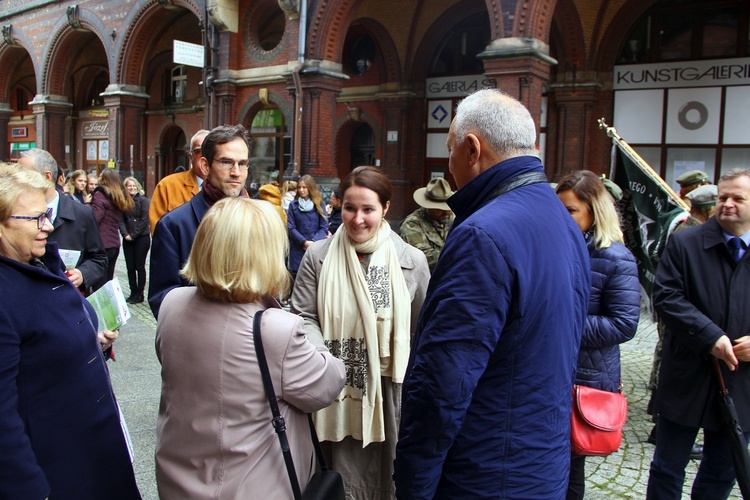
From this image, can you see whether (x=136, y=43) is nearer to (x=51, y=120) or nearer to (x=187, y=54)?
(x=187, y=54)

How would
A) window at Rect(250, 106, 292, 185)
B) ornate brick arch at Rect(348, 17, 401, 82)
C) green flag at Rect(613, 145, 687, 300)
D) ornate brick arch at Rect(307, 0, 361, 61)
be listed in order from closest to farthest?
green flag at Rect(613, 145, 687, 300), ornate brick arch at Rect(307, 0, 361, 61), ornate brick arch at Rect(348, 17, 401, 82), window at Rect(250, 106, 292, 185)

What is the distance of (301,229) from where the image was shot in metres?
8.59

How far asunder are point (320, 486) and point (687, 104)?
14582mm

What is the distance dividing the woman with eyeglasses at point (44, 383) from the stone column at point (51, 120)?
24746mm

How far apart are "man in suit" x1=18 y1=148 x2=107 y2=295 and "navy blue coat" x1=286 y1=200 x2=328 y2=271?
4321mm

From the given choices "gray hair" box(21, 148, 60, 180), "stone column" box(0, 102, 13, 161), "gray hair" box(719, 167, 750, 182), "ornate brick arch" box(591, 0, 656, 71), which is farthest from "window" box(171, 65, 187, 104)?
"gray hair" box(719, 167, 750, 182)

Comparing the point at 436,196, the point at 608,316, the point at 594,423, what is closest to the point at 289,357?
the point at 594,423

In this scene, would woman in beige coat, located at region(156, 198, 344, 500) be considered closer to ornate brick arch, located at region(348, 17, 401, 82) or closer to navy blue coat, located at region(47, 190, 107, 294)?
navy blue coat, located at region(47, 190, 107, 294)

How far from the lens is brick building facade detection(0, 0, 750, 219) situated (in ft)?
44.4

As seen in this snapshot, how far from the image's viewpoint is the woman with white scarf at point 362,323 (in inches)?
109

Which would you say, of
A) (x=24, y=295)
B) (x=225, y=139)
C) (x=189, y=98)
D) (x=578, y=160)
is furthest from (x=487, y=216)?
(x=189, y=98)

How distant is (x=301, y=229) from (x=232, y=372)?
22.3ft

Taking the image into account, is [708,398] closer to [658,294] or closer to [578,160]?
[658,294]

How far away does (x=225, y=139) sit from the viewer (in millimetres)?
3088
